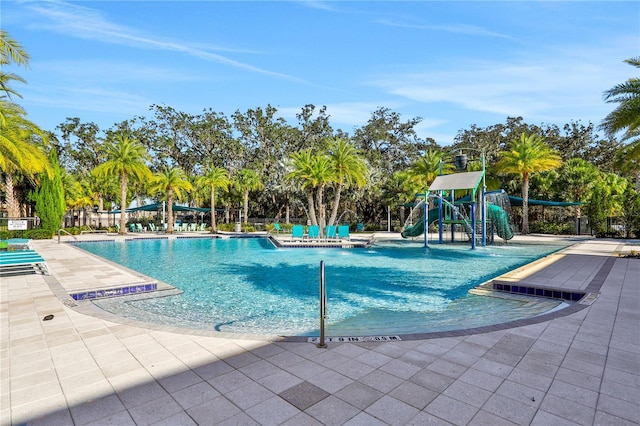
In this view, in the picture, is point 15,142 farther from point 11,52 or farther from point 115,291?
point 115,291

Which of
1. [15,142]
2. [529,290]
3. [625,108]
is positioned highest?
[625,108]

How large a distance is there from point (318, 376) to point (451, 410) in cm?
124

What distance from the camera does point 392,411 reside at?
275cm

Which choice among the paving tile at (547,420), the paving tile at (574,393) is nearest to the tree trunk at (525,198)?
the paving tile at (574,393)

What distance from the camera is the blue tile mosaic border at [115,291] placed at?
7.14m

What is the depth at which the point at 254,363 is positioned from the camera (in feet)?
12.1

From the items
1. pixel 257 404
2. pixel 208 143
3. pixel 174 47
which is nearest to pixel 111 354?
pixel 257 404

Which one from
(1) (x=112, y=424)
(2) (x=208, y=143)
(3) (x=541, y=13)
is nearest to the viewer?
(1) (x=112, y=424)

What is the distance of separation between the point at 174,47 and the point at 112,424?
49.5 feet

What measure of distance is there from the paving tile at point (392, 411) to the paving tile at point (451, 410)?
158 mm

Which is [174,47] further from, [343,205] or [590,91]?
[343,205]

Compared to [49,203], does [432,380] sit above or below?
below

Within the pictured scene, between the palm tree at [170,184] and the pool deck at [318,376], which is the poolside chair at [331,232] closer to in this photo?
the palm tree at [170,184]

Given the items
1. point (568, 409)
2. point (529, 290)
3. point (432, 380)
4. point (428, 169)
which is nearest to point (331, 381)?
point (432, 380)
